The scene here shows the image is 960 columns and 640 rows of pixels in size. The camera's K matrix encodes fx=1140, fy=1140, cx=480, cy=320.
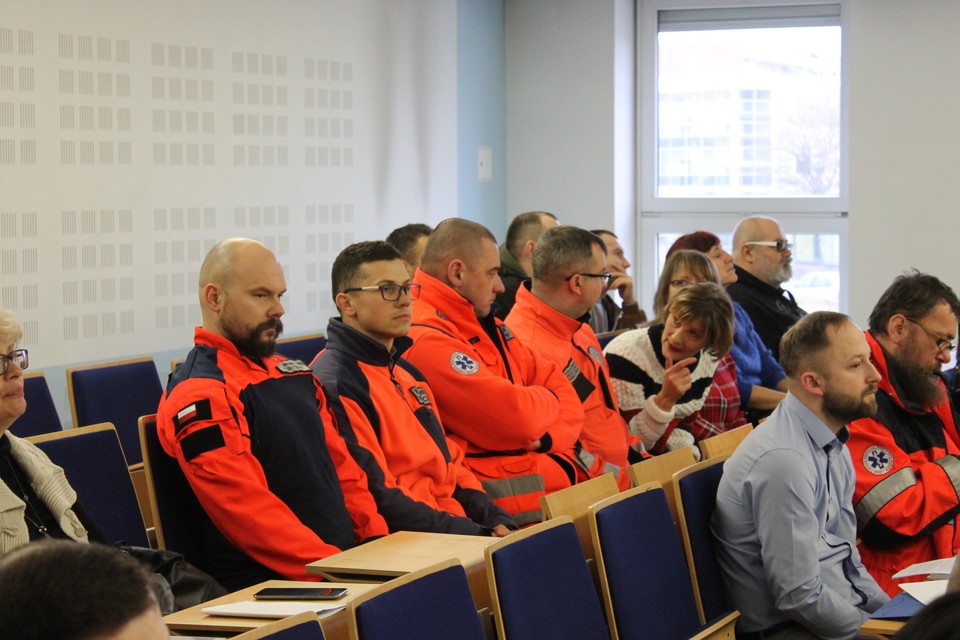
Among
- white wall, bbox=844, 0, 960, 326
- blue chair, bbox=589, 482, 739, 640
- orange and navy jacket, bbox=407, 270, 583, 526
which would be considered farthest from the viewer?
white wall, bbox=844, 0, 960, 326

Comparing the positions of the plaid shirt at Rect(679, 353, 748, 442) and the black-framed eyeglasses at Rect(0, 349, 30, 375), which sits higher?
the black-framed eyeglasses at Rect(0, 349, 30, 375)

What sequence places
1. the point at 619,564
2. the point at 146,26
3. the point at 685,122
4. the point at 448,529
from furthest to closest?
the point at 685,122, the point at 146,26, the point at 448,529, the point at 619,564

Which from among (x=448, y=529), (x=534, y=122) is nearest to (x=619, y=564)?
(x=448, y=529)

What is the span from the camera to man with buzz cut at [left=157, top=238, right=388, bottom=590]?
2.84 metres

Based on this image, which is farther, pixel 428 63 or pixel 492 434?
pixel 428 63

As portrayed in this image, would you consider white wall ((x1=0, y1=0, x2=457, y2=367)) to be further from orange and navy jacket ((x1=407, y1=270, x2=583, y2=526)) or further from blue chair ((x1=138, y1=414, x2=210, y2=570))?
blue chair ((x1=138, y1=414, x2=210, y2=570))

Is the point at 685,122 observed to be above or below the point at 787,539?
above

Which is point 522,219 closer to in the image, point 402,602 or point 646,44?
point 646,44

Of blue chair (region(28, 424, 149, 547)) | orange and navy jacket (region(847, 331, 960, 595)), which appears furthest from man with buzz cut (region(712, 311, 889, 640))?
blue chair (region(28, 424, 149, 547))

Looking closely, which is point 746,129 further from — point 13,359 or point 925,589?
point 13,359

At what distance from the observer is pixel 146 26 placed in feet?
16.5

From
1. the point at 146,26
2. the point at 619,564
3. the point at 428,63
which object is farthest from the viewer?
the point at 428,63

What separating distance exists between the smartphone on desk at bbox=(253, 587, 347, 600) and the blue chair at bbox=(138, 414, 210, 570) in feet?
1.92

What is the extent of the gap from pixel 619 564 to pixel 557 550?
0.87ft
